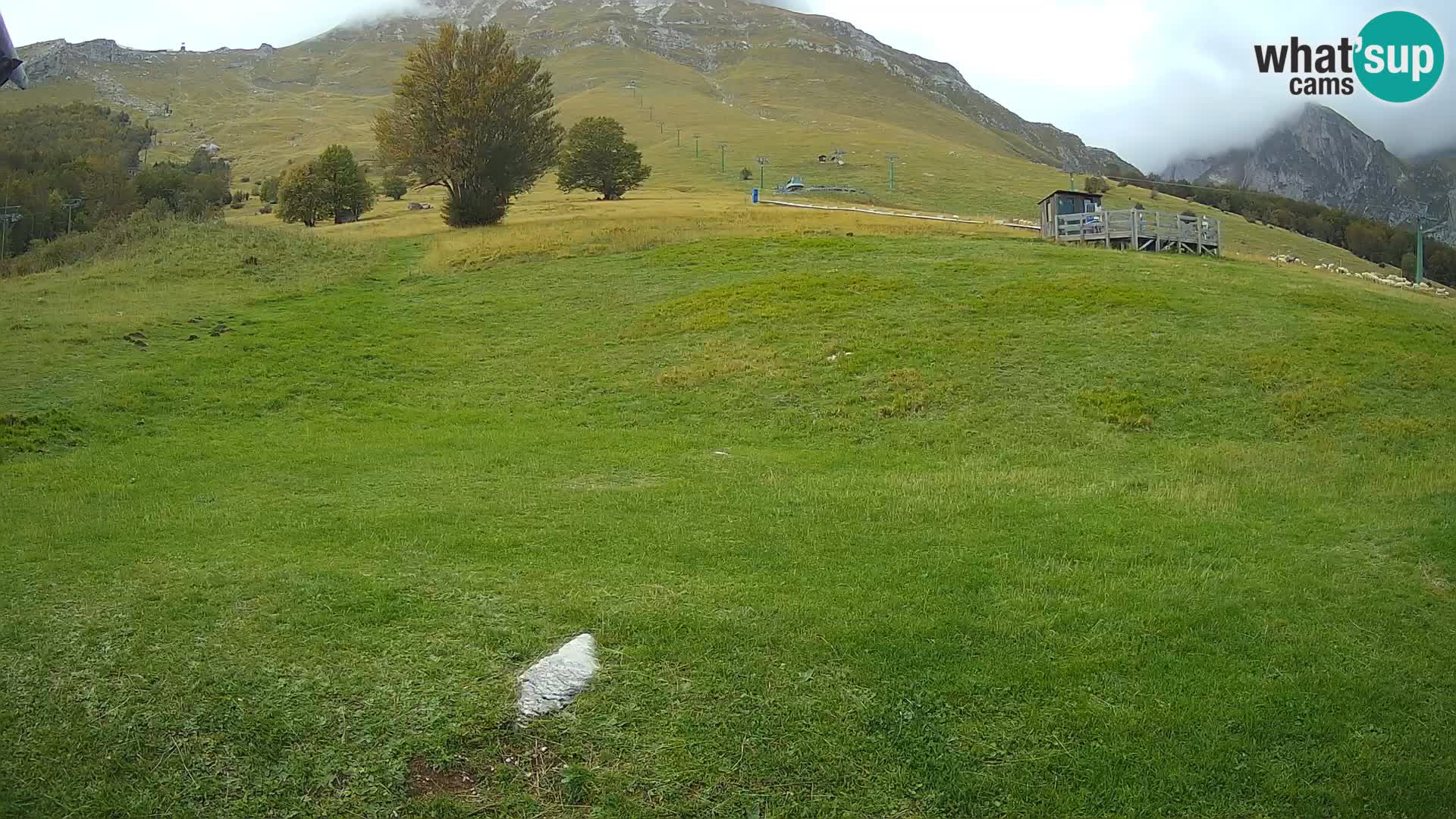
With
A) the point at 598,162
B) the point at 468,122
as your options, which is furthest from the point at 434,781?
the point at 598,162

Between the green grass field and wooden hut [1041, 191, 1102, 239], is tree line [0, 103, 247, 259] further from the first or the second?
wooden hut [1041, 191, 1102, 239]

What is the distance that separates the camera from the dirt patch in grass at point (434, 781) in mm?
6488

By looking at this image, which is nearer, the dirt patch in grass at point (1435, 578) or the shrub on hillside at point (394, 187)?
the dirt patch in grass at point (1435, 578)

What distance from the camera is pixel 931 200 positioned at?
307ft

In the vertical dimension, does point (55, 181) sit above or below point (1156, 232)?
above

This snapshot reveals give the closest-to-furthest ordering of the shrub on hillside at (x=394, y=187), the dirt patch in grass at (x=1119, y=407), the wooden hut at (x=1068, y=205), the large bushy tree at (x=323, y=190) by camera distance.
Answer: the dirt patch in grass at (x=1119, y=407)
the wooden hut at (x=1068, y=205)
the large bushy tree at (x=323, y=190)
the shrub on hillside at (x=394, y=187)

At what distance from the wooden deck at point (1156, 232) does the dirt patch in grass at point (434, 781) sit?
4394cm

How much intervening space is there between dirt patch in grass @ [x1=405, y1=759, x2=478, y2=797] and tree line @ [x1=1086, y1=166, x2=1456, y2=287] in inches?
4537

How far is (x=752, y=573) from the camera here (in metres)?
10.1

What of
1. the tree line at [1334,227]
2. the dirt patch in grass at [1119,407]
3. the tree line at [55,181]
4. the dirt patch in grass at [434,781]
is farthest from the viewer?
the tree line at [1334,227]

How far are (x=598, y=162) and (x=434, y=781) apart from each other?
77873mm

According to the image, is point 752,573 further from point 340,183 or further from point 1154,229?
point 340,183

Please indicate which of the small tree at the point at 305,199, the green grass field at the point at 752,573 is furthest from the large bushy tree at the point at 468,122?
the green grass field at the point at 752,573

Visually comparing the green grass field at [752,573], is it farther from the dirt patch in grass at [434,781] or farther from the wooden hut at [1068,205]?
the wooden hut at [1068,205]
